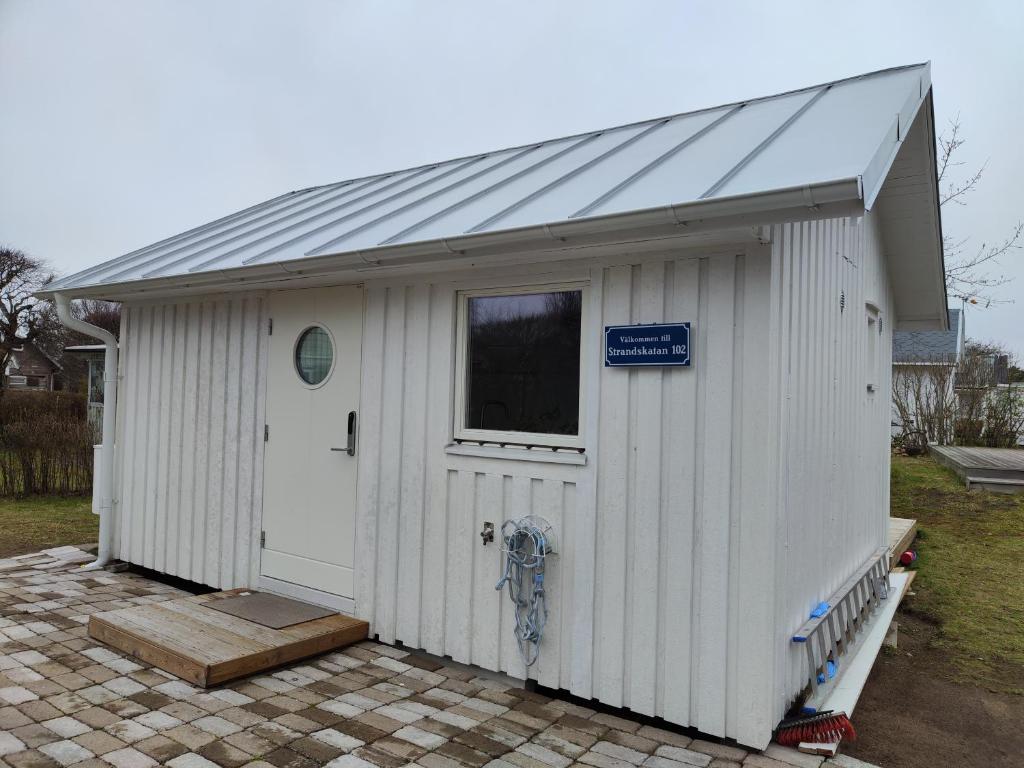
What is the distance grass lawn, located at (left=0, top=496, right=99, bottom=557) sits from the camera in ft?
24.5

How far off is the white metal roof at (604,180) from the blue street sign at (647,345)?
64 centimetres

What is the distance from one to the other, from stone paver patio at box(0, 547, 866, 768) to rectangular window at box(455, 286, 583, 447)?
1.39 m

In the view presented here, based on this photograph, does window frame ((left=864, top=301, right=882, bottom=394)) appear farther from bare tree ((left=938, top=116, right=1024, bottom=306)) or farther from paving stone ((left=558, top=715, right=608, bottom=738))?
bare tree ((left=938, top=116, right=1024, bottom=306))

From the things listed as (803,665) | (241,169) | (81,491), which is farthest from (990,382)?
(241,169)

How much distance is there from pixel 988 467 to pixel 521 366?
9.87 meters

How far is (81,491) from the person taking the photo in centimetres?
1049

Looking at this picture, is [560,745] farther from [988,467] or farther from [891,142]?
[988,467]

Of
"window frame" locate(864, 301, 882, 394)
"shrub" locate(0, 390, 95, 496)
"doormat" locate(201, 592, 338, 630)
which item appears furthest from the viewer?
"shrub" locate(0, 390, 95, 496)

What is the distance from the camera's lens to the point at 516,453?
394 cm

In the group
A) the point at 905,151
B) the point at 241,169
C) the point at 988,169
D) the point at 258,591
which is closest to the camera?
the point at 905,151

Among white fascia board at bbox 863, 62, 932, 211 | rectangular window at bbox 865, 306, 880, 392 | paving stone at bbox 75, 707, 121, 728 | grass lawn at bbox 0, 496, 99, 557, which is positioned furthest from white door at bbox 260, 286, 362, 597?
rectangular window at bbox 865, 306, 880, 392

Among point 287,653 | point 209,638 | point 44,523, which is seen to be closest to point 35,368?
point 44,523

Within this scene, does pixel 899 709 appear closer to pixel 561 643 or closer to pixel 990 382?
pixel 561 643

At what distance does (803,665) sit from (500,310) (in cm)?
254
